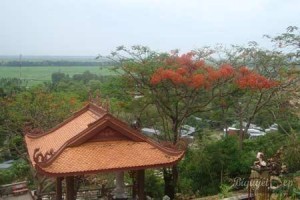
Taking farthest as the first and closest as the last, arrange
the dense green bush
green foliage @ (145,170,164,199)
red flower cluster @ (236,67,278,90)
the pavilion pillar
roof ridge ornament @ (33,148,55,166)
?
1. green foliage @ (145,170,164,199)
2. red flower cluster @ (236,67,278,90)
3. the dense green bush
4. the pavilion pillar
5. roof ridge ornament @ (33,148,55,166)

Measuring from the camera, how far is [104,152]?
9.80 metres

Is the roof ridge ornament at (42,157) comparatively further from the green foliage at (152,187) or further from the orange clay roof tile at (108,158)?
the green foliage at (152,187)

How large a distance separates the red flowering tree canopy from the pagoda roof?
4.11m

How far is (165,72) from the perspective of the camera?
45.9 feet

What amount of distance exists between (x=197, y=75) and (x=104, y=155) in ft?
18.9

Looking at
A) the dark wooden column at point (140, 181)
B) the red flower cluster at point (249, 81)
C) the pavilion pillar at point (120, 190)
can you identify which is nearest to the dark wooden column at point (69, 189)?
the pavilion pillar at point (120, 190)

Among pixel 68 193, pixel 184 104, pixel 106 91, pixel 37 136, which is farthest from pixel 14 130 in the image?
pixel 68 193

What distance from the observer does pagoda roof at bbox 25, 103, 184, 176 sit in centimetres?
919

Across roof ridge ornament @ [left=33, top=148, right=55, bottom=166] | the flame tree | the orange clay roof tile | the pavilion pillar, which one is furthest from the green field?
roof ridge ornament @ [left=33, top=148, right=55, bottom=166]

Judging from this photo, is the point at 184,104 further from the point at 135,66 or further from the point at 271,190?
the point at 271,190

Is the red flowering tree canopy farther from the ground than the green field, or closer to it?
farther from the ground

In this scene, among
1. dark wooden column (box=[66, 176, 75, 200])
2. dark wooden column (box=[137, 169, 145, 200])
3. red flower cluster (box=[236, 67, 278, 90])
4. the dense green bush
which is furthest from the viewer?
red flower cluster (box=[236, 67, 278, 90])

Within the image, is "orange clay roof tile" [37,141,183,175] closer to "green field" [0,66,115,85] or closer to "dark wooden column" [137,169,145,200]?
"dark wooden column" [137,169,145,200]

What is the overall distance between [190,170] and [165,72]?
4.08 metres
